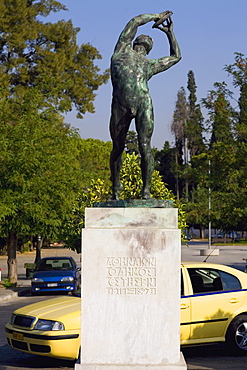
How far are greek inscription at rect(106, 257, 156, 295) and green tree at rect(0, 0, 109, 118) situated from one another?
34305mm

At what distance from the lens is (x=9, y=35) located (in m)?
42.0

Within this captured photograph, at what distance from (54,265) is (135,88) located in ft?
53.7

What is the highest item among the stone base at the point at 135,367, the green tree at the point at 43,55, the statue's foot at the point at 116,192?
the green tree at the point at 43,55

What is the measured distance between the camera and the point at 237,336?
10.3 m

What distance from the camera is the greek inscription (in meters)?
6.50

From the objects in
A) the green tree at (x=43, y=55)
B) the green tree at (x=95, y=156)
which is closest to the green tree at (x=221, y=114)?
the green tree at (x=43, y=55)

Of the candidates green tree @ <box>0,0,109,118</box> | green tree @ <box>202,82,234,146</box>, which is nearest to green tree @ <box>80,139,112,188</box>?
green tree @ <box>0,0,109,118</box>

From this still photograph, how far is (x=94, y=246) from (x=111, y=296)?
52 cm

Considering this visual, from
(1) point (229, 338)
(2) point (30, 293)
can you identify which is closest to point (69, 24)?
(2) point (30, 293)

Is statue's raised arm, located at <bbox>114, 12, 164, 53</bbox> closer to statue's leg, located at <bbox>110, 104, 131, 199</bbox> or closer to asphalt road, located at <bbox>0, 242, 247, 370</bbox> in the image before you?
statue's leg, located at <bbox>110, 104, 131, 199</bbox>

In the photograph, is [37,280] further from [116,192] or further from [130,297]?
[130,297]

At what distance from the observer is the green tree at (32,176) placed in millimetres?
22828

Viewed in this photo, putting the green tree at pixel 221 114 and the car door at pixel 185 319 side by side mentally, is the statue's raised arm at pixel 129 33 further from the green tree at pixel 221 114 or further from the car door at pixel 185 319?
the green tree at pixel 221 114

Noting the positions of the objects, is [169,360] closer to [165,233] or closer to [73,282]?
[165,233]
